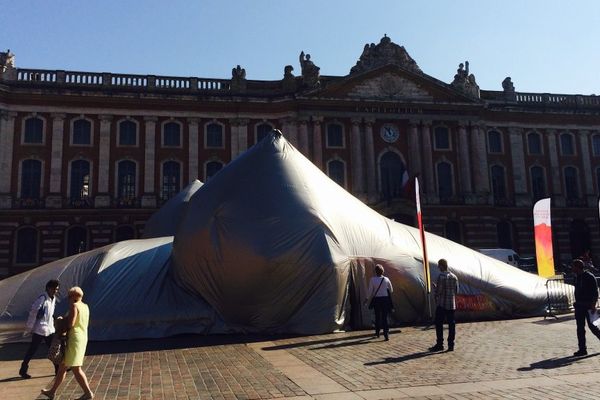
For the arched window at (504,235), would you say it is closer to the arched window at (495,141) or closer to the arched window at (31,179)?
the arched window at (495,141)

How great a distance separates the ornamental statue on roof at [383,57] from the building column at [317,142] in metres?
4.45

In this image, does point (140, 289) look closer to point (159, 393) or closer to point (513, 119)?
point (159, 393)

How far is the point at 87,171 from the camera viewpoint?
112ft

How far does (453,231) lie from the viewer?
3678 cm

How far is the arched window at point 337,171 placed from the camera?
3634 centimetres

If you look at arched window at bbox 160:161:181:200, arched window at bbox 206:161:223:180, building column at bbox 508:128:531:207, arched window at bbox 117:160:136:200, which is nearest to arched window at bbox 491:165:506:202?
building column at bbox 508:128:531:207

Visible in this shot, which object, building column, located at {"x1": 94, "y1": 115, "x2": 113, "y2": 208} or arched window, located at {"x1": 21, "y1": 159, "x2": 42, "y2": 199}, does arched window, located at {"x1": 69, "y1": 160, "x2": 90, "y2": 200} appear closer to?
building column, located at {"x1": 94, "y1": 115, "x2": 113, "y2": 208}

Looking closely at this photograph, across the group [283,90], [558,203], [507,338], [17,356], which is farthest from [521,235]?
[17,356]

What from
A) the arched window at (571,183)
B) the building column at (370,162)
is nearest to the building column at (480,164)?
the arched window at (571,183)

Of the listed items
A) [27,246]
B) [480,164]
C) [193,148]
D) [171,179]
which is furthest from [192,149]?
[480,164]

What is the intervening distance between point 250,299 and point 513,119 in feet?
112

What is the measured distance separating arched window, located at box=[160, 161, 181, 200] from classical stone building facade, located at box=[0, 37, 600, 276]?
7 centimetres

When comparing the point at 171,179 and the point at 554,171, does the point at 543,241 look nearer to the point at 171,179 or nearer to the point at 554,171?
the point at 171,179

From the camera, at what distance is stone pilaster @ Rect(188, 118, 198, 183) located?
35406 millimetres
